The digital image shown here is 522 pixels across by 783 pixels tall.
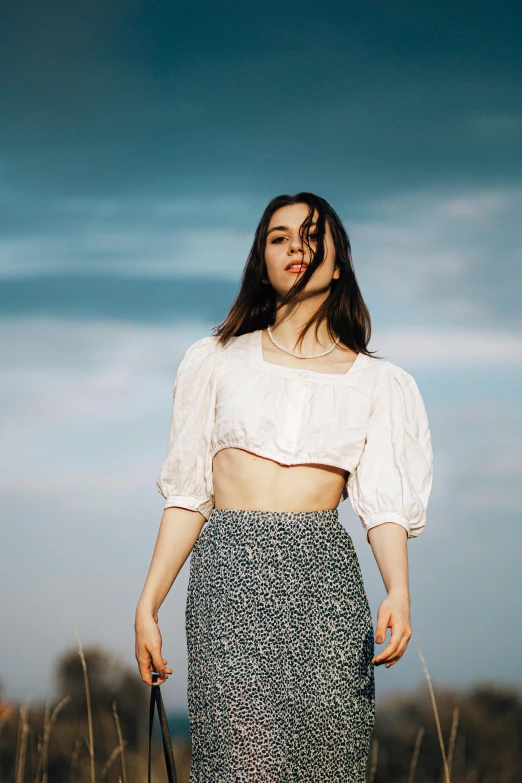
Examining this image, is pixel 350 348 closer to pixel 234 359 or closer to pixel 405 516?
pixel 234 359

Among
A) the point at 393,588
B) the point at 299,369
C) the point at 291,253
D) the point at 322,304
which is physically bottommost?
the point at 393,588

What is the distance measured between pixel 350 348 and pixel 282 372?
11.0 inches

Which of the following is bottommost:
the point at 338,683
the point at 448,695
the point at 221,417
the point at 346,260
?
the point at 448,695

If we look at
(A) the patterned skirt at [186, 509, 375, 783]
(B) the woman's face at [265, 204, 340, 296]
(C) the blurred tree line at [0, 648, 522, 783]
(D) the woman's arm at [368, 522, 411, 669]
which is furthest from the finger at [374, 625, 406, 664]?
(C) the blurred tree line at [0, 648, 522, 783]

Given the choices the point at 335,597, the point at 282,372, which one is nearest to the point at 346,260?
the point at 282,372

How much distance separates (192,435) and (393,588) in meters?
0.68

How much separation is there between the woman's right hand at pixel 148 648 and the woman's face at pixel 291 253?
968 millimetres

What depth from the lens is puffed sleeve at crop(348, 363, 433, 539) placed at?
2.60m

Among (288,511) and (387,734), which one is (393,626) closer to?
(288,511)

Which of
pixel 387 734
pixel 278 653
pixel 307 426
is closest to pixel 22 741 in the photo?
pixel 278 653

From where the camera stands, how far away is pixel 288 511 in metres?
2.57

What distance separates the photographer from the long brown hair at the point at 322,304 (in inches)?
113

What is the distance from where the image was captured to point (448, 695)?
18422mm

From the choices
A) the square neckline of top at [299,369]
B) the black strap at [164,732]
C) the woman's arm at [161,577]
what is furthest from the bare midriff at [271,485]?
the black strap at [164,732]
